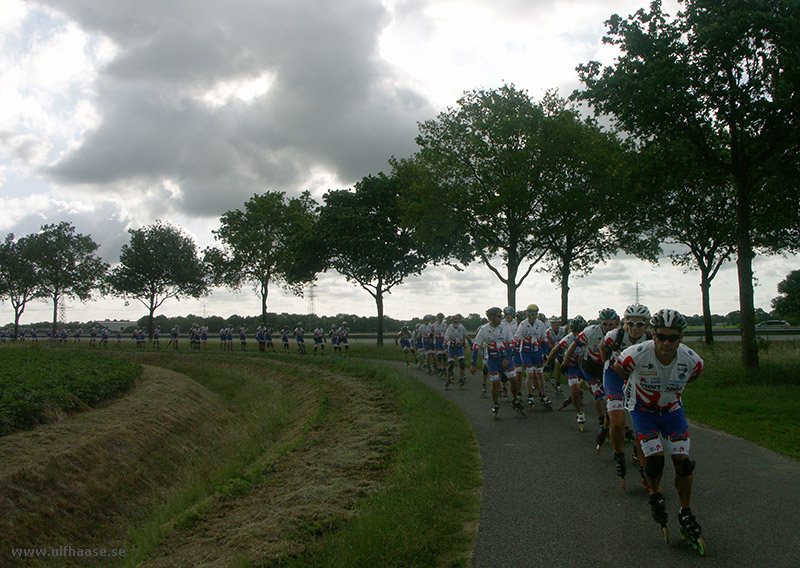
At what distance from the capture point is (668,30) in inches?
661

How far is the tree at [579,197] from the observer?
84.3 ft

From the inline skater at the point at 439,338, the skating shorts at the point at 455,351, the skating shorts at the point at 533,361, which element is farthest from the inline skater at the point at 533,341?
the inline skater at the point at 439,338

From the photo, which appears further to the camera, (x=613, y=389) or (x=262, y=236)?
(x=262, y=236)

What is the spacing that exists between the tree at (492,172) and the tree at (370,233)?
6.74 metres

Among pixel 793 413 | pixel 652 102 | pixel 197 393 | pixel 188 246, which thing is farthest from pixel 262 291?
pixel 793 413

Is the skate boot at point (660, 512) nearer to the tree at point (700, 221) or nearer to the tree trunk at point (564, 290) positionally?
the tree at point (700, 221)

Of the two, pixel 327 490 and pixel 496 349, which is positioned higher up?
pixel 496 349

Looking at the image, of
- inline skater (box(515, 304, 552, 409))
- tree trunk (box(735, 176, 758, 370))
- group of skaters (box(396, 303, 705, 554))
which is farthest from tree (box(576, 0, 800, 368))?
group of skaters (box(396, 303, 705, 554))

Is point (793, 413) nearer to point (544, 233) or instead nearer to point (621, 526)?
point (621, 526)

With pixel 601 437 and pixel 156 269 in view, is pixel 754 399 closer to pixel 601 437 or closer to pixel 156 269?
pixel 601 437

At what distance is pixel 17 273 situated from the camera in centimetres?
6238

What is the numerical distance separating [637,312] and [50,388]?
15983 mm

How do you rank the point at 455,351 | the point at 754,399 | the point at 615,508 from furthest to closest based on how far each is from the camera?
the point at 455,351, the point at 754,399, the point at 615,508

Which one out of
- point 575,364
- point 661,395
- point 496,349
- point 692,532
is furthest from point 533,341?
point 692,532
